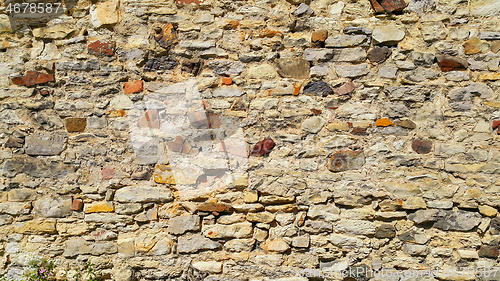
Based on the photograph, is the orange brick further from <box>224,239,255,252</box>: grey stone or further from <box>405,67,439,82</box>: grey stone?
<box>224,239,255,252</box>: grey stone

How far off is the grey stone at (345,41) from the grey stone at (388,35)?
81 mm

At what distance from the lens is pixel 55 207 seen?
2.19 m

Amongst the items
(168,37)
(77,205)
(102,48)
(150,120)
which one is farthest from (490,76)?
(77,205)

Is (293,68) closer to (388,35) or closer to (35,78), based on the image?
(388,35)

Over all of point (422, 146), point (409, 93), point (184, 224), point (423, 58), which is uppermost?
point (423, 58)

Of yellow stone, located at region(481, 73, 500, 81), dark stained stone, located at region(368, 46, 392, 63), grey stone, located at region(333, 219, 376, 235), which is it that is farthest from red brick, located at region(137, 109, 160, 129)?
yellow stone, located at region(481, 73, 500, 81)

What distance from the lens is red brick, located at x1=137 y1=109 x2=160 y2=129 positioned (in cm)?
218

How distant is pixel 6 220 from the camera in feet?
7.25

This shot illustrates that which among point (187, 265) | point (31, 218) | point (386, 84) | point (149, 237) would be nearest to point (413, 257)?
point (386, 84)

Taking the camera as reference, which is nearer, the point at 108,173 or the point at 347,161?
the point at 347,161

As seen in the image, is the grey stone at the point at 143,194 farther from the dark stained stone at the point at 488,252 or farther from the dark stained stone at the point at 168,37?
the dark stained stone at the point at 488,252

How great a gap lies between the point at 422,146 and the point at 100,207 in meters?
2.31

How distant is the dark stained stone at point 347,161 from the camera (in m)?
2.06

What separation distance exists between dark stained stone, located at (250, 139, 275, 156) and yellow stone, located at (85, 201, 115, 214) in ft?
3.62
